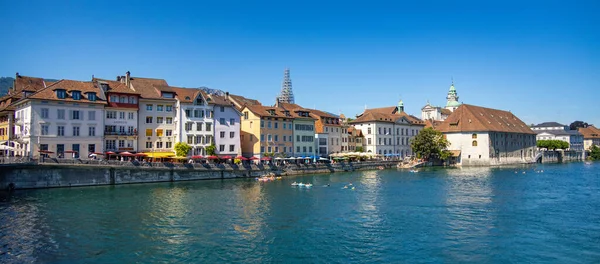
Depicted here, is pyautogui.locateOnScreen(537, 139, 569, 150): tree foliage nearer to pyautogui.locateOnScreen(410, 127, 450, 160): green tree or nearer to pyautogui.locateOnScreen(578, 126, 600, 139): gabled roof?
pyautogui.locateOnScreen(578, 126, 600, 139): gabled roof

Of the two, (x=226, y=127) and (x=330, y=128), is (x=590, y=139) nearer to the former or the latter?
(x=330, y=128)

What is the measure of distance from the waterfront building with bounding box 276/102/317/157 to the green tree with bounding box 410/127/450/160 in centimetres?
2709

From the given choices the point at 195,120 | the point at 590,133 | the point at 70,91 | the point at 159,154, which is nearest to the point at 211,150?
the point at 195,120

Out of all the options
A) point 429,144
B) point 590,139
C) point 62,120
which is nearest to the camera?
point 62,120

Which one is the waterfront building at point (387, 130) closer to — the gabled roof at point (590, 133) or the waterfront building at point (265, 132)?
the waterfront building at point (265, 132)

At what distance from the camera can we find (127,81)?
65750 millimetres

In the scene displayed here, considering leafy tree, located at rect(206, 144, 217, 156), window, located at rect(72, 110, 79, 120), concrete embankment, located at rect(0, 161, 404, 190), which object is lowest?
concrete embankment, located at rect(0, 161, 404, 190)

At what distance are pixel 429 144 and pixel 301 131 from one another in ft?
106

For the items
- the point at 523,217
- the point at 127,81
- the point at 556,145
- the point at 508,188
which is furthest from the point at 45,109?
the point at 556,145

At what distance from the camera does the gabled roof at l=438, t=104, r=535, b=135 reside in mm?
106875

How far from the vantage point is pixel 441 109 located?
181750 millimetres

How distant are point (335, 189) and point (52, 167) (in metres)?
32.5

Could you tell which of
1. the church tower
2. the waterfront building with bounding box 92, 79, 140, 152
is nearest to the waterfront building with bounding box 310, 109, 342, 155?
the waterfront building with bounding box 92, 79, 140, 152

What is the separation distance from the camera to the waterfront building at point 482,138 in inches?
4121
